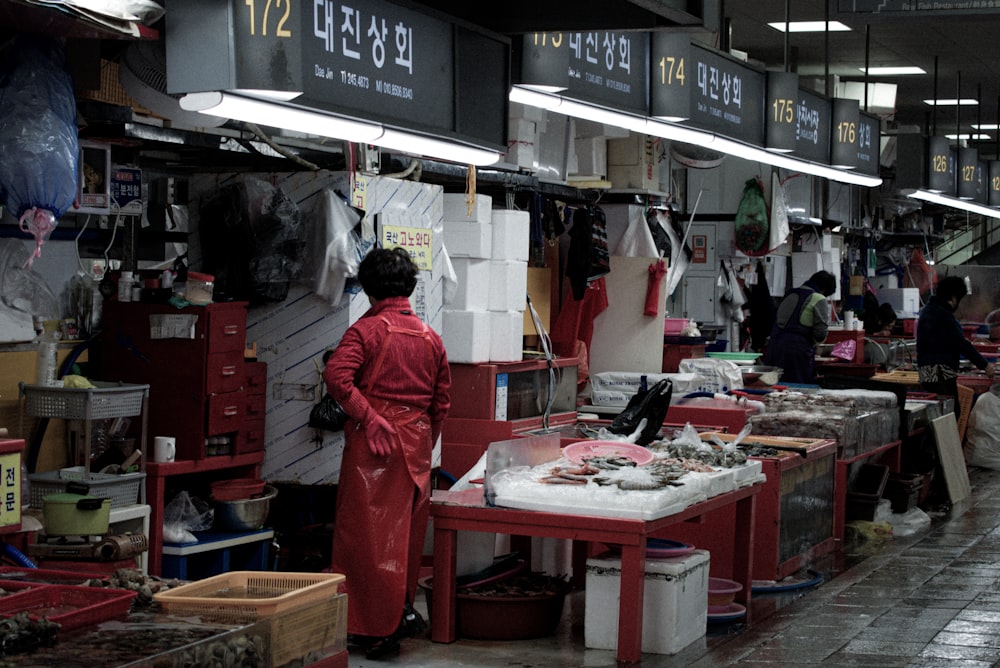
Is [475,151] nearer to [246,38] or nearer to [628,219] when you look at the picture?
[246,38]

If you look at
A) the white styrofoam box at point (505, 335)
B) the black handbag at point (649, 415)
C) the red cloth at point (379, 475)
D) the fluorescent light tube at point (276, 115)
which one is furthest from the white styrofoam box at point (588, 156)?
the fluorescent light tube at point (276, 115)

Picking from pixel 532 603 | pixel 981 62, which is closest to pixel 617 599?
pixel 532 603

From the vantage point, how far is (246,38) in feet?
14.2

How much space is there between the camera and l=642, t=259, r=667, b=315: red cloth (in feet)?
38.0

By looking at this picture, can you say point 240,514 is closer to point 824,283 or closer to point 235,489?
point 235,489

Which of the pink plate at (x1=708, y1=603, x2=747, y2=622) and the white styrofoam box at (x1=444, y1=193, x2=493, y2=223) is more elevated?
the white styrofoam box at (x1=444, y1=193, x2=493, y2=223)

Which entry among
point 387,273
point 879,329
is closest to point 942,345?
point 879,329

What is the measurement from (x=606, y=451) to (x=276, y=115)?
11.5ft

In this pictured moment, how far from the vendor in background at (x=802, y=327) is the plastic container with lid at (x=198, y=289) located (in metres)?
6.85

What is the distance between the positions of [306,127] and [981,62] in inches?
504

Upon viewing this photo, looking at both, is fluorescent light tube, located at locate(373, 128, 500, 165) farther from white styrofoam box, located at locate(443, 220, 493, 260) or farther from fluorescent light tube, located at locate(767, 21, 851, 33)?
fluorescent light tube, located at locate(767, 21, 851, 33)

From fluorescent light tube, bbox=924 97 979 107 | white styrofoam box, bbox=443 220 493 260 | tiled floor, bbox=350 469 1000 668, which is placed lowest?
tiled floor, bbox=350 469 1000 668

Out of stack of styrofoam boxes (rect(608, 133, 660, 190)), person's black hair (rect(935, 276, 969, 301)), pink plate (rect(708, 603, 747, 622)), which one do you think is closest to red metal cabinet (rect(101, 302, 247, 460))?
pink plate (rect(708, 603, 747, 622))

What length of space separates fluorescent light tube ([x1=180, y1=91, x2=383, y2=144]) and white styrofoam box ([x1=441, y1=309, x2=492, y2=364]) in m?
3.87
